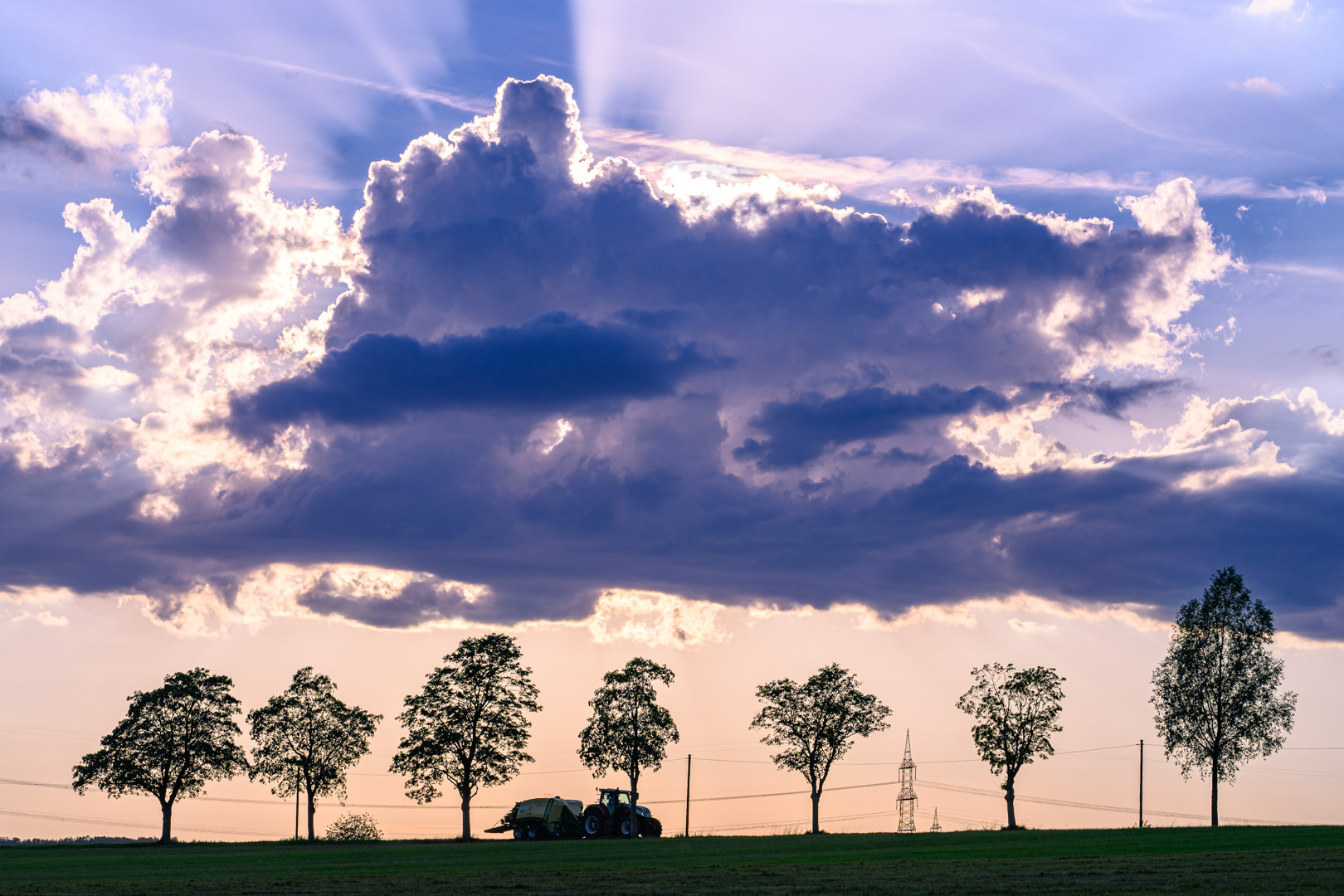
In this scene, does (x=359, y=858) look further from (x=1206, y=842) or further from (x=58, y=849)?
(x=1206, y=842)

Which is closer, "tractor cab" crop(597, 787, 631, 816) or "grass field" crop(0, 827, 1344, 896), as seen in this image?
"grass field" crop(0, 827, 1344, 896)

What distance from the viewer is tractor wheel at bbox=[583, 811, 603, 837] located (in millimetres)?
94000

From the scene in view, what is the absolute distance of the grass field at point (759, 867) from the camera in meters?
41.4

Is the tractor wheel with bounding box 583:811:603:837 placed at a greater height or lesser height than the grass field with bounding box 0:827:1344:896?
lesser

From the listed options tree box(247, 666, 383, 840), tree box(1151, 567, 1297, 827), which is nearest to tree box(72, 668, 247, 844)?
tree box(247, 666, 383, 840)

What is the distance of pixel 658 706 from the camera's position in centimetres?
11769

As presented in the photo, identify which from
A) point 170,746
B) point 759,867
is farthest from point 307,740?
point 759,867

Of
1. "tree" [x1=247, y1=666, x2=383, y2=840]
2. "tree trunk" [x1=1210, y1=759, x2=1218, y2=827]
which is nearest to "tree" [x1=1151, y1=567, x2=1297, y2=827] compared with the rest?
"tree trunk" [x1=1210, y1=759, x2=1218, y2=827]

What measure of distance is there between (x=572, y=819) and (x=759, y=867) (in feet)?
148

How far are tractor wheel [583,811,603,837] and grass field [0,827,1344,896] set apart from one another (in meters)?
12.3

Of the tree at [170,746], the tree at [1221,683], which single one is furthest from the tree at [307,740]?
the tree at [1221,683]

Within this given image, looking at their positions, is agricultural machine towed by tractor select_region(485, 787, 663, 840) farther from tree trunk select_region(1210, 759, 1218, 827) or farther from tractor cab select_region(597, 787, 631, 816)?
tree trunk select_region(1210, 759, 1218, 827)

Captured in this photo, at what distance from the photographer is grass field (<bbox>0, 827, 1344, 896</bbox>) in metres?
41.4

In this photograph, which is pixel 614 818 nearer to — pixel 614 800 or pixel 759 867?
pixel 614 800
